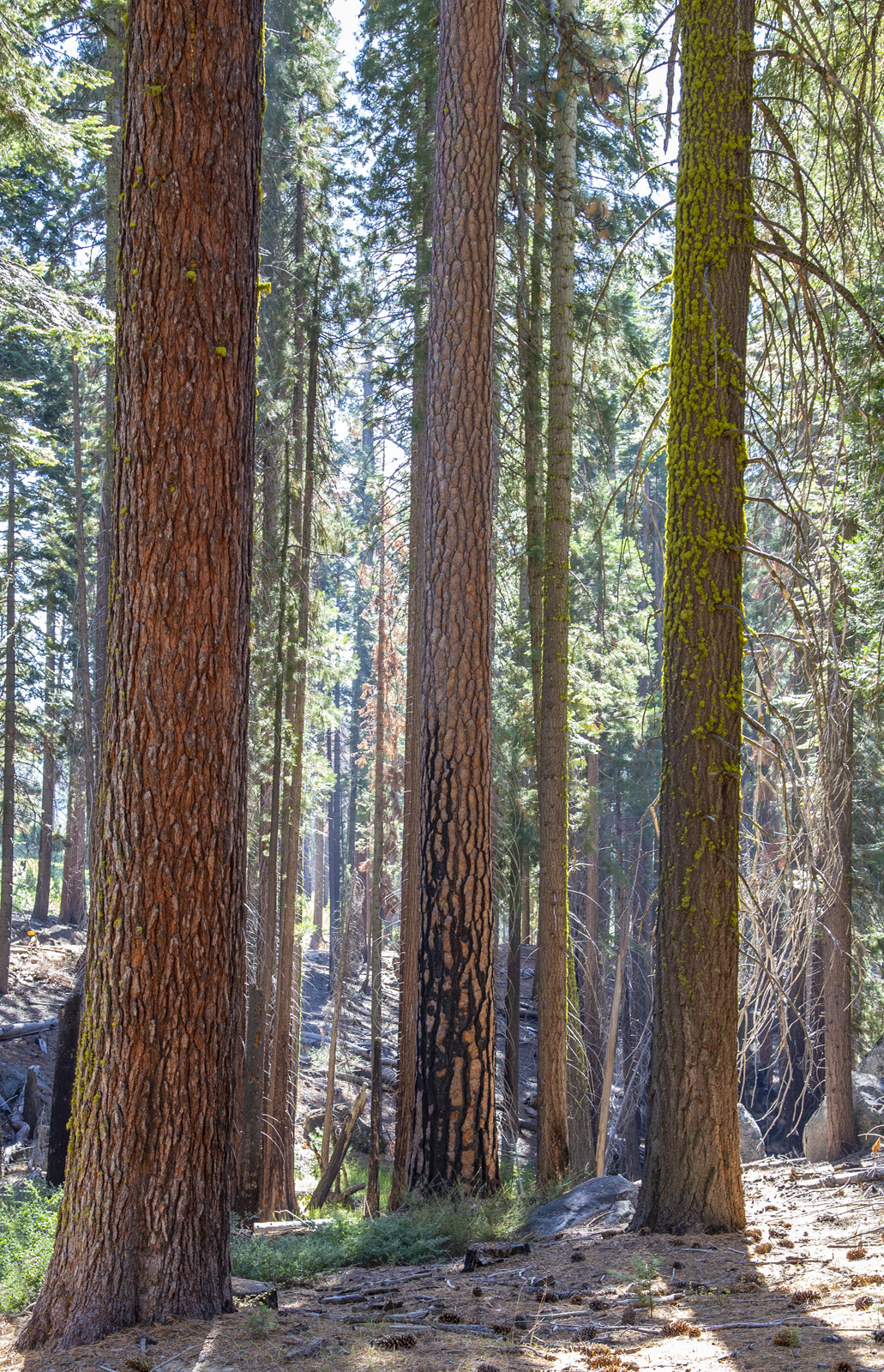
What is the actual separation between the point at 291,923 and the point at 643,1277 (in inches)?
422

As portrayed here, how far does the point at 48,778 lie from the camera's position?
25188 mm

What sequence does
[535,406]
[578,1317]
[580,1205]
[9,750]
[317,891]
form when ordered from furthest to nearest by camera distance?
[317,891] → [9,750] → [535,406] → [580,1205] → [578,1317]

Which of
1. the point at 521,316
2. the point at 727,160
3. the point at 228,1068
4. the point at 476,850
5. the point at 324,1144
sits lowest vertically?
the point at 324,1144

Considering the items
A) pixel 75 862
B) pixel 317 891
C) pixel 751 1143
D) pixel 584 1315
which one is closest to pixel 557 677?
pixel 584 1315

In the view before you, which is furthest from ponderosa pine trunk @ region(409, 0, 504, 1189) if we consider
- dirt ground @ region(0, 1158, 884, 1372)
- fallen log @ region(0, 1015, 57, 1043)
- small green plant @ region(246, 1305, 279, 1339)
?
fallen log @ region(0, 1015, 57, 1043)

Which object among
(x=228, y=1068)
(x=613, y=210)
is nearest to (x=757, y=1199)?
(x=228, y=1068)

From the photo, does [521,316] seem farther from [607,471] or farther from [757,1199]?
[757,1199]

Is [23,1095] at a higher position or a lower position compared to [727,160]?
lower

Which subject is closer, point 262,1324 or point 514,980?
point 262,1324

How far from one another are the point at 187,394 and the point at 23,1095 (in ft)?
42.6

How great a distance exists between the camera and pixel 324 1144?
52.7 ft

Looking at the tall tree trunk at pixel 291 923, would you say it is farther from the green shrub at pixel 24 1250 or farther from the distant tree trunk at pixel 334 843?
the distant tree trunk at pixel 334 843

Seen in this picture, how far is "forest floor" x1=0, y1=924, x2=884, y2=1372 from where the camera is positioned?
3.02m

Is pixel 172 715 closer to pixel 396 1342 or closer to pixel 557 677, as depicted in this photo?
pixel 396 1342
